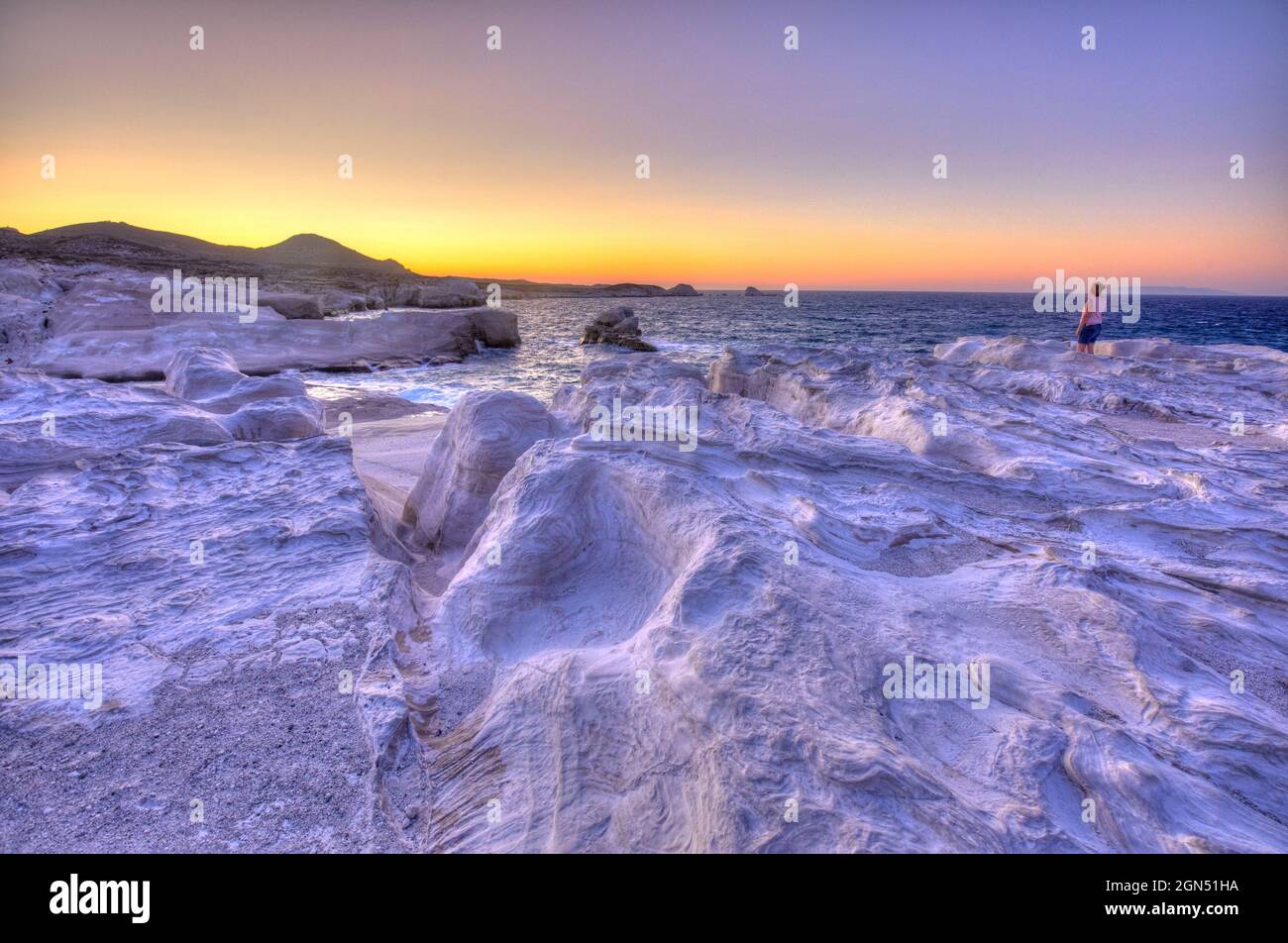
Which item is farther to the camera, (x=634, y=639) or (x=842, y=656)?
(x=634, y=639)

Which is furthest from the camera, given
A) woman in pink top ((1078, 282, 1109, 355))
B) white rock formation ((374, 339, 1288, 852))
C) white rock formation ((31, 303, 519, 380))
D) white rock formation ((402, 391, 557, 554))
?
white rock formation ((31, 303, 519, 380))

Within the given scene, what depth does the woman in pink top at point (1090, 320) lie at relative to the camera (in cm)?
1523

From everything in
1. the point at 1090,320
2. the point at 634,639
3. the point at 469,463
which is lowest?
the point at 634,639

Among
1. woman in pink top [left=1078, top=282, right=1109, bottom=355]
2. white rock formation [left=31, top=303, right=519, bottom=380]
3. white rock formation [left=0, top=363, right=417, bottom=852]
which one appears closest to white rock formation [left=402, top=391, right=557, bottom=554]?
white rock formation [left=0, top=363, right=417, bottom=852]

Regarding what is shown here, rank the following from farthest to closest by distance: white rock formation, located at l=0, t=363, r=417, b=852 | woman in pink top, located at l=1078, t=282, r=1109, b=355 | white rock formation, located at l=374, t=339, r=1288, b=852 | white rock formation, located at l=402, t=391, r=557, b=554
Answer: woman in pink top, located at l=1078, t=282, r=1109, b=355
white rock formation, located at l=402, t=391, r=557, b=554
white rock formation, located at l=0, t=363, r=417, b=852
white rock formation, located at l=374, t=339, r=1288, b=852

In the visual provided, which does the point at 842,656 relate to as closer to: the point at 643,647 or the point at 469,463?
the point at 643,647

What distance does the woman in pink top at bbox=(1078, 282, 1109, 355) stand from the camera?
1523cm

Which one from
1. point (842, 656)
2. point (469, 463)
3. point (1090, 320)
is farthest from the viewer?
point (1090, 320)

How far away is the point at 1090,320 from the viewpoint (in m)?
15.6

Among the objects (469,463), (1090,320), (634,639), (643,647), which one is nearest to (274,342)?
(469,463)

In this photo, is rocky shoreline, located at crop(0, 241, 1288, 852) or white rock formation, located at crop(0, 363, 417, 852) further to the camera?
white rock formation, located at crop(0, 363, 417, 852)

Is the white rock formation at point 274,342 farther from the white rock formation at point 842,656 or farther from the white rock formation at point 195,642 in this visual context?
the white rock formation at point 842,656

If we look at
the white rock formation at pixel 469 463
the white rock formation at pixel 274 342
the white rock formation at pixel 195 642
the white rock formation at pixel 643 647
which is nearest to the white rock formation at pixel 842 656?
the white rock formation at pixel 643 647

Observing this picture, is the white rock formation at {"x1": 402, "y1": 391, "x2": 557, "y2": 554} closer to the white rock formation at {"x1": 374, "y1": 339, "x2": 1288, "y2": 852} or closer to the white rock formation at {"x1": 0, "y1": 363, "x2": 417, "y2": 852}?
the white rock formation at {"x1": 0, "y1": 363, "x2": 417, "y2": 852}
